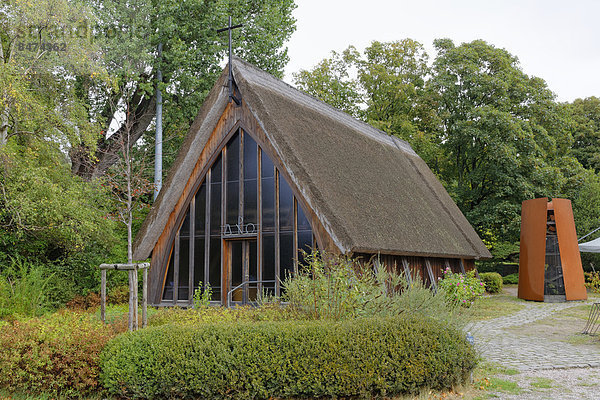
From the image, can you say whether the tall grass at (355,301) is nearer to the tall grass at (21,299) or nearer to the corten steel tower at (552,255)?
the tall grass at (21,299)

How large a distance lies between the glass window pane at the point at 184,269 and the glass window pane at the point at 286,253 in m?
2.81

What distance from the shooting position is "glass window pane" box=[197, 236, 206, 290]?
44.0 ft

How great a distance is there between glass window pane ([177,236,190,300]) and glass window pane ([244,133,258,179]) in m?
2.46

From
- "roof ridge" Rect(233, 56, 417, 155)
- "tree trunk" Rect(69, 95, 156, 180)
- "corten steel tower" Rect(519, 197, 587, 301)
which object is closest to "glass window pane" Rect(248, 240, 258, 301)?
"roof ridge" Rect(233, 56, 417, 155)

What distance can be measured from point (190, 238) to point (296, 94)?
5.56m

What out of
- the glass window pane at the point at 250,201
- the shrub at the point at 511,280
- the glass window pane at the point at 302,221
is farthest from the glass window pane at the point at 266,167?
the shrub at the point at 511,280

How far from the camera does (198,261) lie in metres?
13.5

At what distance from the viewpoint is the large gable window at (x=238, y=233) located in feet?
40.5

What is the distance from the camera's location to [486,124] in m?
25.2

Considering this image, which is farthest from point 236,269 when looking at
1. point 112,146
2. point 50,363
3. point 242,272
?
point 112,146

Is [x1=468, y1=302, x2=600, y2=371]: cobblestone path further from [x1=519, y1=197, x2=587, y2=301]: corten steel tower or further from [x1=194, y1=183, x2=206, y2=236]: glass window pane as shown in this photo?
[x1=194, y1=183, x2=206, y2=236]: glass window pane

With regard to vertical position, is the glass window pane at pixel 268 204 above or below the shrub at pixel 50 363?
above

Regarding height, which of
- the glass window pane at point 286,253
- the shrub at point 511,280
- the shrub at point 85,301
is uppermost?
the glass window pane at point 286,253

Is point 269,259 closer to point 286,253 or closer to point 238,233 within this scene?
point 286,253
